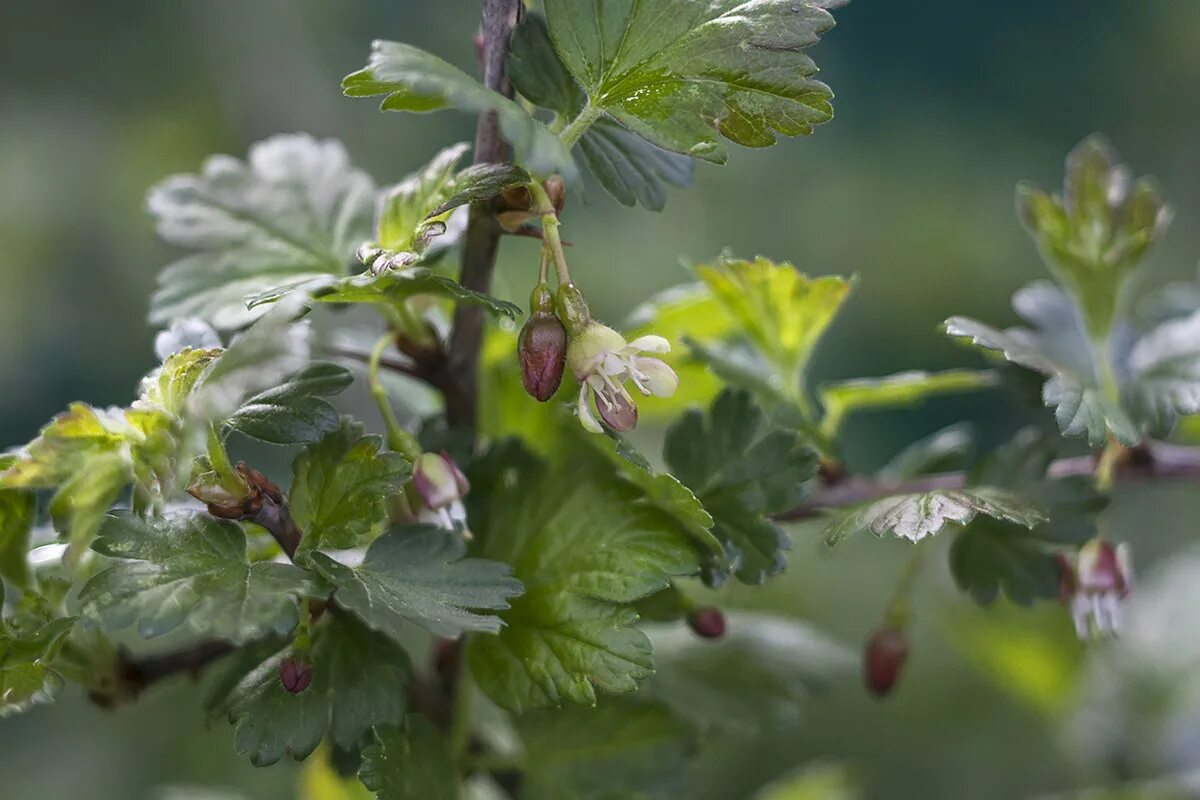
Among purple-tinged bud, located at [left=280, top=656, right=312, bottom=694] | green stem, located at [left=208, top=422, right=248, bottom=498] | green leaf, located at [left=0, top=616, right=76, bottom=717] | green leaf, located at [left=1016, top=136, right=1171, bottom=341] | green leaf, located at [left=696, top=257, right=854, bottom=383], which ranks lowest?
green leaf, located at [left=0, top=616, right=76, bottom=717]

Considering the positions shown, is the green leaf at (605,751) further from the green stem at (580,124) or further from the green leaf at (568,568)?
the green stem at (580,124)

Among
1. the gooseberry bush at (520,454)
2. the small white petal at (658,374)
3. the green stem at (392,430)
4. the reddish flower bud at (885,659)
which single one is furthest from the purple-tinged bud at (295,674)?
the reddish flower bud at (885,659)

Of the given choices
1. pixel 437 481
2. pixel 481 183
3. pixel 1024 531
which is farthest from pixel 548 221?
pixel 1024 531

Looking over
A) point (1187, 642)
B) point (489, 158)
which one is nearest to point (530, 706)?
point (489, 158)

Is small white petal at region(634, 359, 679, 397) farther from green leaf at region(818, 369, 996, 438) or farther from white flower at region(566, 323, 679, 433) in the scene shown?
green leaf at region(818, 369, 996, 438)

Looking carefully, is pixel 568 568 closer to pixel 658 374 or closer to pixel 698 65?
pixel 658 374

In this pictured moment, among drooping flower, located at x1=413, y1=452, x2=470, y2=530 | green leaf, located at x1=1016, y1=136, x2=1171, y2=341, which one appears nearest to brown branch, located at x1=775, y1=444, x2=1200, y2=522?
green leaf, located at x1=1016, y1=136, x2=1171, y2=341
